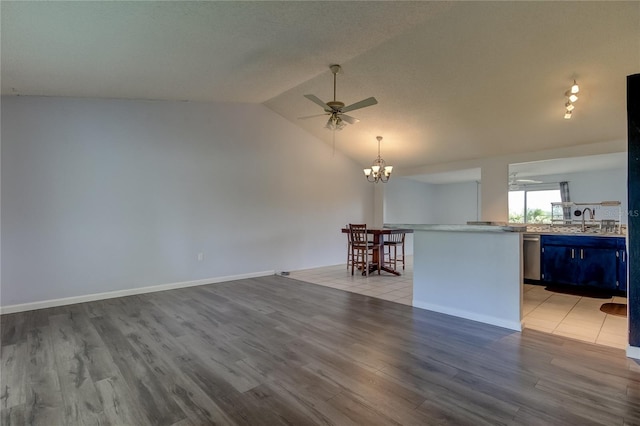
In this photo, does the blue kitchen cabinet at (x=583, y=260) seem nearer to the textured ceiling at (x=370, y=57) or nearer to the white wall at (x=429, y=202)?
the textured ceiling at (x=370, y=57)

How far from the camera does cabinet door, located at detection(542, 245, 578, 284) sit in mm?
4430

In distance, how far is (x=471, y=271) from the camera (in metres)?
3.18

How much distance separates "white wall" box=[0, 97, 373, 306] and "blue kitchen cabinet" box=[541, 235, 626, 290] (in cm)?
404

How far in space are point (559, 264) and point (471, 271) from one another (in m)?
2.43

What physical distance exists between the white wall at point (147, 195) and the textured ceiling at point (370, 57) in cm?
37

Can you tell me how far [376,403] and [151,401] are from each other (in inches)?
51.6

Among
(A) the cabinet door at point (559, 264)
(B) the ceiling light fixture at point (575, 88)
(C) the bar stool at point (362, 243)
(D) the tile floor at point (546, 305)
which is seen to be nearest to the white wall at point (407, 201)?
(C) the bar stool at point (362, 243)

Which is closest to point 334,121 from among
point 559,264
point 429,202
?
point 559,264

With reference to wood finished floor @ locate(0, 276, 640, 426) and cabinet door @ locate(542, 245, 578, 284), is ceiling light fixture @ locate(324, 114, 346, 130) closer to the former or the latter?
wood finished floor @ locate(0, 276, 640, 426)

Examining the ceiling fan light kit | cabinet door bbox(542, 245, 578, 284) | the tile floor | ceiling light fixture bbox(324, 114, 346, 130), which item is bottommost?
the tile floor

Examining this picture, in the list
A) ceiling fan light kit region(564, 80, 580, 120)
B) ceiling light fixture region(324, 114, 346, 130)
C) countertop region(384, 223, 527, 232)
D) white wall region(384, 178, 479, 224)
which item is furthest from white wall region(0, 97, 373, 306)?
ceiling fan light kit region(564, 80, 580, 120)

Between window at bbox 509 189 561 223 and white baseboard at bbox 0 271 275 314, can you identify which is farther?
window at bbox 509 189 561 223

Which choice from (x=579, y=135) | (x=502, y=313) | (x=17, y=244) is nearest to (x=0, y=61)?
(x=17, y=244)

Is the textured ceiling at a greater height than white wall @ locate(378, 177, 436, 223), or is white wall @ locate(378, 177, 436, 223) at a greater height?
the textured ceiling
